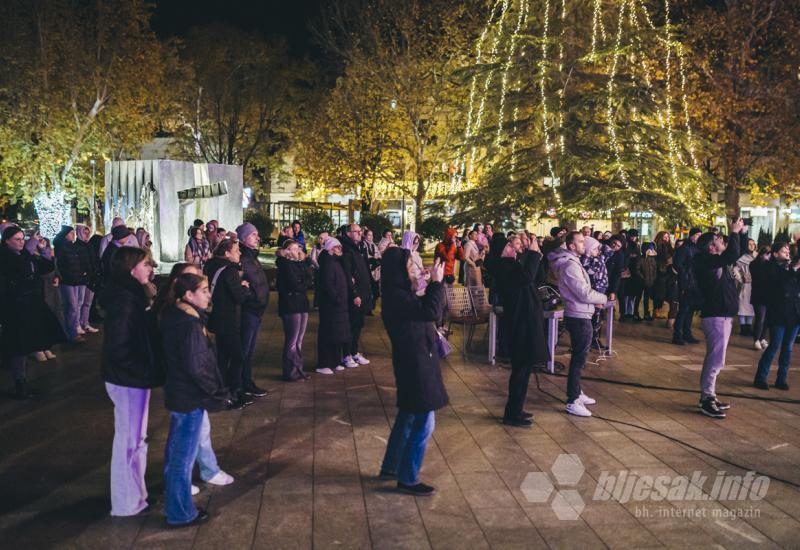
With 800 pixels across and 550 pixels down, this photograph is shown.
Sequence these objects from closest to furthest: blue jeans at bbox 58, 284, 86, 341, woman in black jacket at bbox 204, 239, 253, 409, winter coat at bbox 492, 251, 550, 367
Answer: winter coat at bbox 492, 251, 550, 367, woman in black jacket at bbox 204, 239, 253, 409, blue jeans at bbox 58, 284, 86, 341

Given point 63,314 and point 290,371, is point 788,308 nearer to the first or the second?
point 290,371

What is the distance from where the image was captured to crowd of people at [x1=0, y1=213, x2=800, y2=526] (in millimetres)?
5148

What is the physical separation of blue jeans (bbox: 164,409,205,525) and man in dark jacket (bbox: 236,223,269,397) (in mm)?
3291

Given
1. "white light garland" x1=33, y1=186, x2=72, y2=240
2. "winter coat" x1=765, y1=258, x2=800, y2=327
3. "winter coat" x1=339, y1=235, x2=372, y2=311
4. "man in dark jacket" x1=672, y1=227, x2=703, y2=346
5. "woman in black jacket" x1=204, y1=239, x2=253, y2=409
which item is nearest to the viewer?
"woman in black jacket" x1=204, y1=239, x2=253, y2=409

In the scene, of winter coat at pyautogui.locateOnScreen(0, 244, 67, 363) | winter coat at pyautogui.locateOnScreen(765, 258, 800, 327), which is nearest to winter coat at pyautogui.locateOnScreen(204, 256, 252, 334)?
winter coat at pyautogui.locateOnScreen(0, 244, 67, 363)

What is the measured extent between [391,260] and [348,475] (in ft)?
5.89

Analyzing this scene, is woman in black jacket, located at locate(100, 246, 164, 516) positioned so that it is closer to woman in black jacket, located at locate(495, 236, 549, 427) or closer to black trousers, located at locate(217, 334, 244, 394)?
black trousers, located at locate(217, 334, 244, 394)

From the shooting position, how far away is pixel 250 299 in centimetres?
836

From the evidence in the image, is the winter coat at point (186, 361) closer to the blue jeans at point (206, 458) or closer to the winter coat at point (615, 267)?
the blue jeans at point (206, 458)

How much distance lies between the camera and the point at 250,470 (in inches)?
245

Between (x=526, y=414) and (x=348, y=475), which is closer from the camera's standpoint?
(x=348, y=475)

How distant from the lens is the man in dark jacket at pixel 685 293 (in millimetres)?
12961

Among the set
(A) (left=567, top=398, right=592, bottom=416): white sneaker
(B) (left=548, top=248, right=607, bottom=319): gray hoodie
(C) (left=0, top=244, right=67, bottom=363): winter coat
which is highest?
(B) (left=548, top=248, right=607, bottom=319): gray hoodie

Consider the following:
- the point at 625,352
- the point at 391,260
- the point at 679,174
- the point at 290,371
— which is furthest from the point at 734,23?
the point at 391,260
